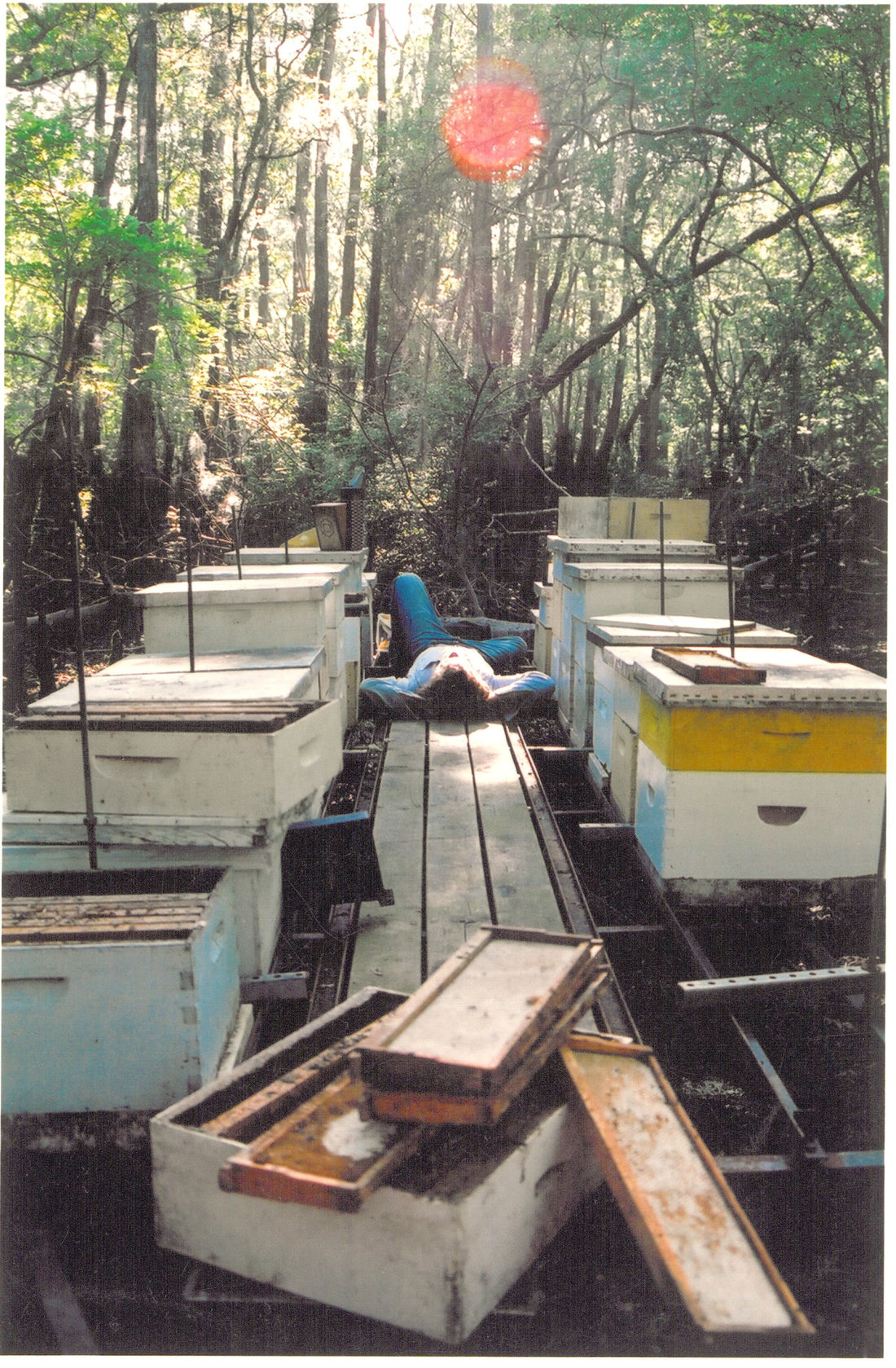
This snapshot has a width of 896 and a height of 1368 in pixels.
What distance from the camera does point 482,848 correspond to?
12.0 feet

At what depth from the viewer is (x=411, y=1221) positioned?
4.99 feet

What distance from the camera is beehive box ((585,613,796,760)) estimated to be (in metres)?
3.89

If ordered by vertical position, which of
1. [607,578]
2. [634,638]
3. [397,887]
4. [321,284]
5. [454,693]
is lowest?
[397,887]

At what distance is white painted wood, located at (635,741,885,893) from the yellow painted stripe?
0.10 ft

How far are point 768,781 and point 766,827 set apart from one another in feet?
0.46

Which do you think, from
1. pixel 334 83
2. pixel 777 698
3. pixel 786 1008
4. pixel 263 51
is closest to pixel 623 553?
pixel 777 698

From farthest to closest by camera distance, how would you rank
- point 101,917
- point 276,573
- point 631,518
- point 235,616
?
point 631,518 < point 276,573 < point 235,616 < point 101,917

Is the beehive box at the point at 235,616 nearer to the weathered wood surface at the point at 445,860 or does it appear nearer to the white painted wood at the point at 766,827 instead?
the weathered wood surface at the point at 445,860

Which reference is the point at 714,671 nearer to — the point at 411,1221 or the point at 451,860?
the point at 451,860

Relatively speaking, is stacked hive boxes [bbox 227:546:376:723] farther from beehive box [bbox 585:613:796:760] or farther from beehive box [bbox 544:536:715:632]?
beehive box [bbox 585:613:796:760]

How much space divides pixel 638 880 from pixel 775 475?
24.5 feet

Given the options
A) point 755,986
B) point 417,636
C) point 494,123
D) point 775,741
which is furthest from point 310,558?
point 494,123

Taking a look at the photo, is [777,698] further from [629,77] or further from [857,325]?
[629,77]

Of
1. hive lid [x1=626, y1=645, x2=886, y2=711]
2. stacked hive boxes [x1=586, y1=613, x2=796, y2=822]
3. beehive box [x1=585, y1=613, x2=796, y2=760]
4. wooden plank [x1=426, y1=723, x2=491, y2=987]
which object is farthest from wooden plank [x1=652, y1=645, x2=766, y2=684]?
wooden plank [x1=426, y1=723, x2=491, y2=987]
